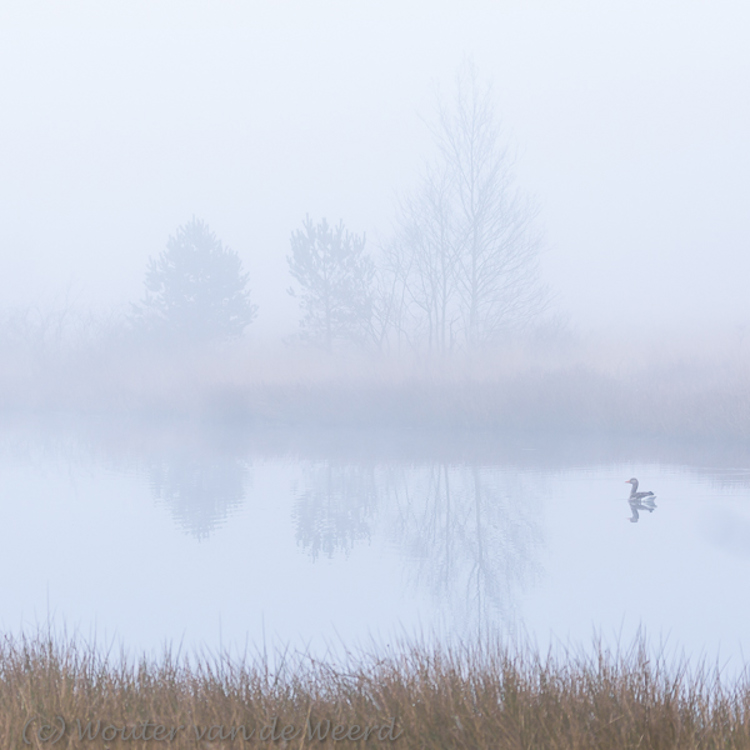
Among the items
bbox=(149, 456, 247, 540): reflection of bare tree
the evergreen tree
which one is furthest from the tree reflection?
the evergreen tree

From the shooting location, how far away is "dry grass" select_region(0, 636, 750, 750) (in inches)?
121

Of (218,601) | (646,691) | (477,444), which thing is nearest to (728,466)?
(477,444)

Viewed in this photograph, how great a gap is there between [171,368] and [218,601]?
20.3 meters

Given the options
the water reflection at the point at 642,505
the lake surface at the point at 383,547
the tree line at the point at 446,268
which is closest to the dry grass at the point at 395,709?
the lake surface at the point at 383,547

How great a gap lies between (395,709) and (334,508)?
24.7ft

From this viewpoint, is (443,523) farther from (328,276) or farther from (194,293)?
(194,293)

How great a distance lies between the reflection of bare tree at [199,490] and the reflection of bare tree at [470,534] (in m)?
2.15

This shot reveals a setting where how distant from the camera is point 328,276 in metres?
31.9

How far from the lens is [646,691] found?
3297mm

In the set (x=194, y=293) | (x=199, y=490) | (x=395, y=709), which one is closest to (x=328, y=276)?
(x=194, y=293)

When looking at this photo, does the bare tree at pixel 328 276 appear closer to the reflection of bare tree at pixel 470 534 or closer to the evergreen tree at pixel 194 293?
the evergreen tree at pixel 194 293

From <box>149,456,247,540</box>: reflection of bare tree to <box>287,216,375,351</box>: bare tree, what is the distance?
15.8 metres

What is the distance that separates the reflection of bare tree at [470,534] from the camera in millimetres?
7078

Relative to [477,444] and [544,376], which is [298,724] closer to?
[477,444]
